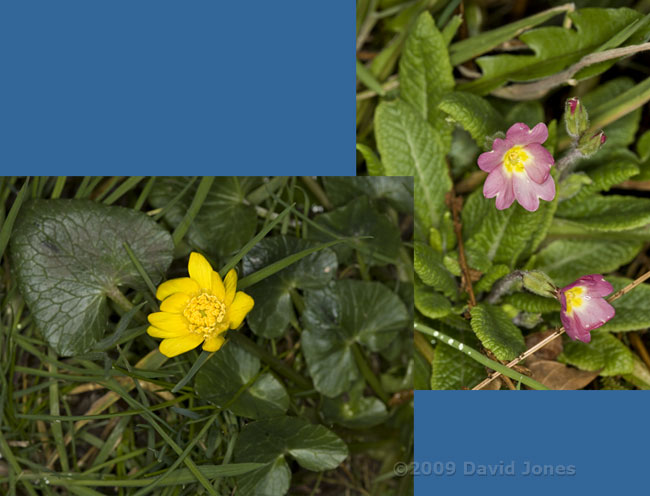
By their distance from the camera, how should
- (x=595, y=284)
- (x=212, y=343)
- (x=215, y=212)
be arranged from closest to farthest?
(x=212, y=343) → (x=595, y=284) → (x=215, y=212)

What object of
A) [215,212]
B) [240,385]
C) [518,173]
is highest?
[518,173]

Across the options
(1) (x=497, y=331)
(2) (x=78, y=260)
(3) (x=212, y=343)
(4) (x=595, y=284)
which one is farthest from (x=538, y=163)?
(2) (x=78, y=260)

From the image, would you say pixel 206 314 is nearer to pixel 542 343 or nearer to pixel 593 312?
pixel 542 343

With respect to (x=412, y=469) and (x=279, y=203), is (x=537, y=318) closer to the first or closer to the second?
(x=412, y=469)

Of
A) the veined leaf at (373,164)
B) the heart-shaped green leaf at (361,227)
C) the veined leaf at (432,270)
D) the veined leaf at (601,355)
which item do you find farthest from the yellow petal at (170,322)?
the veined leaf at (601,355)

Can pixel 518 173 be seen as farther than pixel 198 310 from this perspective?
Yes

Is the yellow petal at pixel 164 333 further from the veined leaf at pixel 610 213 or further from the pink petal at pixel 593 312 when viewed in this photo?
the veined leaf at pixel 610 213

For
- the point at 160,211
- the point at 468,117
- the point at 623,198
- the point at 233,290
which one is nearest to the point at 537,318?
the point at 623,198
